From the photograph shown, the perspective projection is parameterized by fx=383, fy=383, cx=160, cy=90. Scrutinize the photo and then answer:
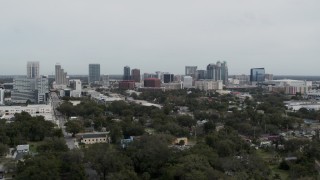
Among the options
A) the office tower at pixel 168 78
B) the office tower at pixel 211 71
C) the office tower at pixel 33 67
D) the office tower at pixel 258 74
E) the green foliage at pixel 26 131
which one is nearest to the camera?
the green foliage at pixel 26 131

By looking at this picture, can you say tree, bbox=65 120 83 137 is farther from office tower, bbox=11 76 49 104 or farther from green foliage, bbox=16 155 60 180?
office tower, bbox=11 76 49 104

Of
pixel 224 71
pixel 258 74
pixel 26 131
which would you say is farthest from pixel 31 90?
pixel 258 74

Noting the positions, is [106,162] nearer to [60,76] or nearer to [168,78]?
[60,76]

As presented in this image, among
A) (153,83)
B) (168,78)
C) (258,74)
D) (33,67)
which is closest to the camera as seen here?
(33,67)

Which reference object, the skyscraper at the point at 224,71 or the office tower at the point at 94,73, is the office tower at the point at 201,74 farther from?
the office tower at the point at 94,73

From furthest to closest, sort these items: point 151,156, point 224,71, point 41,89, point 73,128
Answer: point 224,71 → point 41,89 → point 73,128 → point 151,156

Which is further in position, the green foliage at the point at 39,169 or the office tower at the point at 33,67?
the office tower at the point at 33,67

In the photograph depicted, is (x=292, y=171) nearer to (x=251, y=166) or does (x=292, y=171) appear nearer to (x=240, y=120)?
(x=251, y=166)

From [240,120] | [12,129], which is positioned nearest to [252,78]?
[240,120]

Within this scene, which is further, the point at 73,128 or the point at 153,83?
the point at 153,83

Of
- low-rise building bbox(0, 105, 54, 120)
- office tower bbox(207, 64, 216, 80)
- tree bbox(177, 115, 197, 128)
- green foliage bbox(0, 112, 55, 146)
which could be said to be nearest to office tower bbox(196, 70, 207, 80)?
office tower bbox(207, 64, 216, 80)

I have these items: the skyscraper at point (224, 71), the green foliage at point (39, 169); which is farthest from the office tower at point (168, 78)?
the green foliage at point (39, 169)
